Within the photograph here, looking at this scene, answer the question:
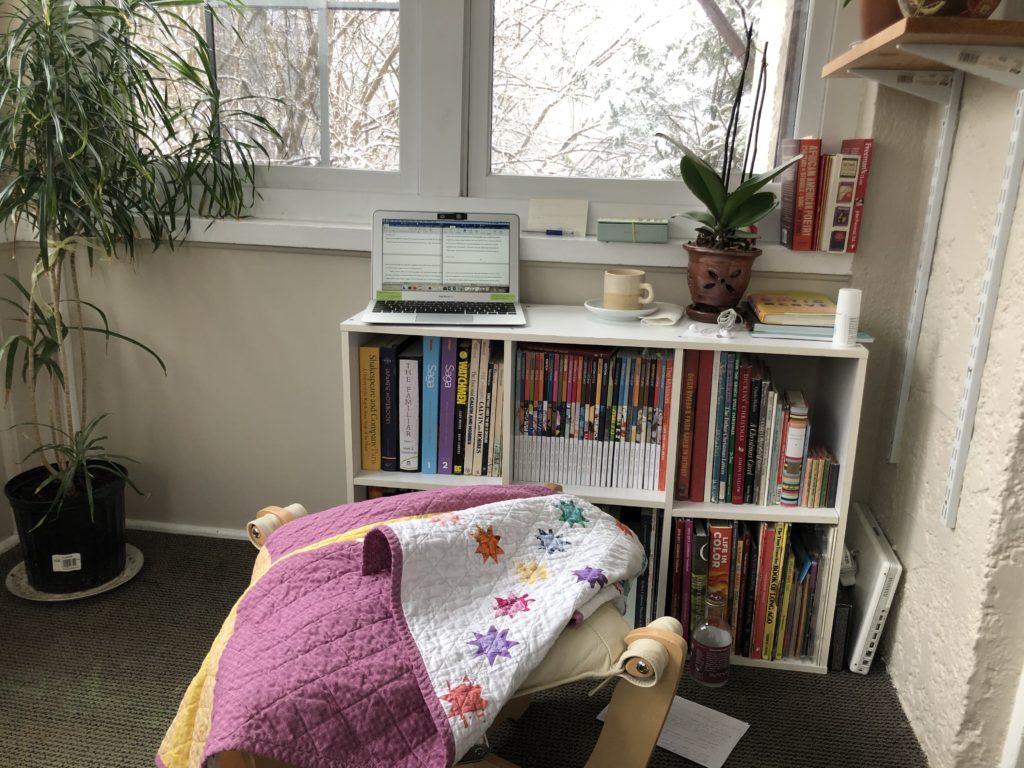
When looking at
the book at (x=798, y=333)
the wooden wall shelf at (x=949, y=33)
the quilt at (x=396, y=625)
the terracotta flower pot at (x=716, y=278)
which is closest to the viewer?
the quilt at (x=396, y=625)

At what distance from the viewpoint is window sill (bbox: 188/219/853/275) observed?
1942 mm

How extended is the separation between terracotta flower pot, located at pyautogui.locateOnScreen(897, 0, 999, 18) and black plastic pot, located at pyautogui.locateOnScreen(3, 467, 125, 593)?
1.92m

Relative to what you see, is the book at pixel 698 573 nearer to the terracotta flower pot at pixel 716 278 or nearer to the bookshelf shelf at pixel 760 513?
the bookshelf shelf at pixel 760 513

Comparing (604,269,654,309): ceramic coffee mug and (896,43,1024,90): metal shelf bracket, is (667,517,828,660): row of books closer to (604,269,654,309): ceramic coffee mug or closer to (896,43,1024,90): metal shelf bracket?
(604,269,654,309): ceramic coffee mug

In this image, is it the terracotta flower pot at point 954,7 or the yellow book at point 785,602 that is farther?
the yellow book at point 785,602

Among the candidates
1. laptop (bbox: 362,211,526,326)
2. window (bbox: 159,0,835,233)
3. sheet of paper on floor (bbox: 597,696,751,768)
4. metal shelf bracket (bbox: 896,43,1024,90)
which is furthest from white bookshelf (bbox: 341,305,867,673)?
metal shelf bracket (bbox: 896,43,1024,90)

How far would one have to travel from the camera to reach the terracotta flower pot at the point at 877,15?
4.80ft

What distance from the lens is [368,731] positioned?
1144 millimetres

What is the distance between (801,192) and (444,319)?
827 millimetres

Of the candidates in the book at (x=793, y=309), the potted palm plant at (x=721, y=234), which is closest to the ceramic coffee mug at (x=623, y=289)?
the potted palm plant at (x=721, y=234)

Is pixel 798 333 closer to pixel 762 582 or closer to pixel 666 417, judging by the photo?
pixel 666 417

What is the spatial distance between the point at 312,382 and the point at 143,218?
0.56 m

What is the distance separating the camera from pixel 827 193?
1846 mm

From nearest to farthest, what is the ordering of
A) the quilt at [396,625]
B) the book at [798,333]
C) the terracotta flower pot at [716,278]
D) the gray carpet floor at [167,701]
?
the quilt at [396,625]
the gray carpet floor at [167,701]
the book at [798,333]
the terracotta flower pot at [716,278]
